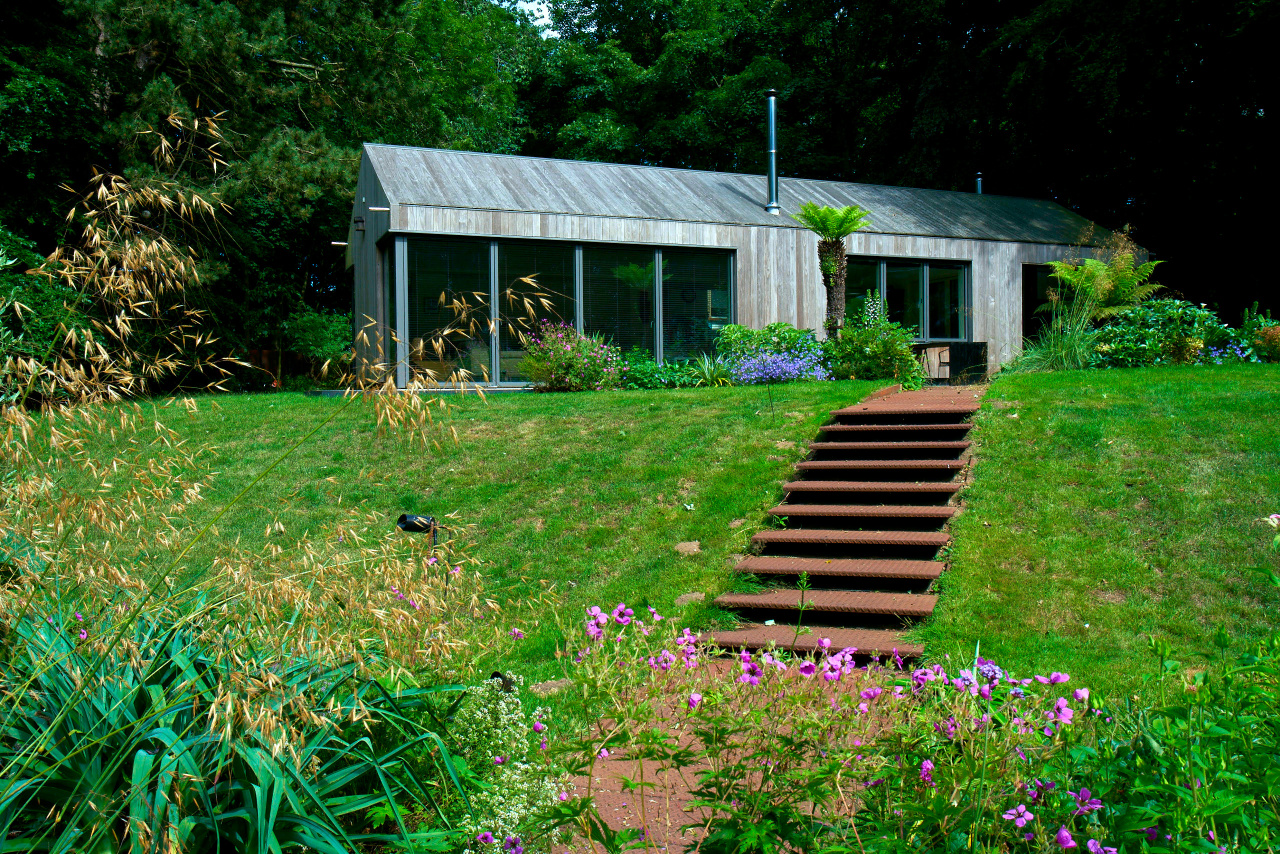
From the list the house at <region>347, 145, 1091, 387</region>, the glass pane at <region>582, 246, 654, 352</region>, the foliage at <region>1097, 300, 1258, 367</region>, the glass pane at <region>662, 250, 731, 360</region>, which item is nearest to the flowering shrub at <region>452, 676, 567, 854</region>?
the house at <region>347, 145, 1091, 387</region>

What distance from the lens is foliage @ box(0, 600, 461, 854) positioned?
1.87m

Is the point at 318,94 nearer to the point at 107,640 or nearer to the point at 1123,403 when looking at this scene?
the point at 1123,403

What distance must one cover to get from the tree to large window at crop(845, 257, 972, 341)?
2.07m

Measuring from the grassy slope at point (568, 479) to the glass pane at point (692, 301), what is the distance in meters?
3.69

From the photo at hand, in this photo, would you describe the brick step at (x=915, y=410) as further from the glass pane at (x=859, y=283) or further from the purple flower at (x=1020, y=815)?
the glass pane at (x=859, y=283)

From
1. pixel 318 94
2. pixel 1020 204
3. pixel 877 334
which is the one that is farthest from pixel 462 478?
pixel 1020 204

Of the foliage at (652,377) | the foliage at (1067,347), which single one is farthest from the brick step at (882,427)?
the foliage at (1067,347)

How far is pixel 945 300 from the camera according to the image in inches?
598

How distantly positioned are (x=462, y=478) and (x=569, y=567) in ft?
6.43

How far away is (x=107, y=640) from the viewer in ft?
7.16

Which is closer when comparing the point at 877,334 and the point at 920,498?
the point at 920,498

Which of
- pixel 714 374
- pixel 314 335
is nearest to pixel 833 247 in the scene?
pixel 714 374

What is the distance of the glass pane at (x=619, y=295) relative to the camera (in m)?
12.9

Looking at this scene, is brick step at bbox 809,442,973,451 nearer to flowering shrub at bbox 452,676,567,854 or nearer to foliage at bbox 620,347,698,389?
flowering shrub at bbox 452,676,567,854
